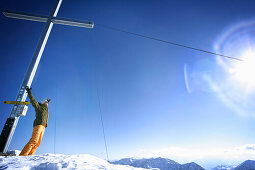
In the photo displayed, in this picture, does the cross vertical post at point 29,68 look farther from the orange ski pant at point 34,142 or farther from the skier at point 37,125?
the orange ski pant at point 34,142

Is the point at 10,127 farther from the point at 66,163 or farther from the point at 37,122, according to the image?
the point at 66,163

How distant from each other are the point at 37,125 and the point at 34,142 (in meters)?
0.54

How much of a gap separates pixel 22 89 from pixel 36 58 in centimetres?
150

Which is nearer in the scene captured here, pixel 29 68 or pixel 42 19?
pixel 29 68

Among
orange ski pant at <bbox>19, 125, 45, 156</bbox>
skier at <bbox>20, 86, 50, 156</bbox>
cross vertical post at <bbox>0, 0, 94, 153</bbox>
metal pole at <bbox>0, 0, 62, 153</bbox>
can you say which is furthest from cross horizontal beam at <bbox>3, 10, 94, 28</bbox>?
orange ski pant at <bbox>19, 125, 45, 156</bbox>

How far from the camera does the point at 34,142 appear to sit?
14.4 ft

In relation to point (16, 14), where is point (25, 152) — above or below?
below

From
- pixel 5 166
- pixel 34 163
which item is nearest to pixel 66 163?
pixel 34 163

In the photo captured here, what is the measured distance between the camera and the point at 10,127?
15.6ft

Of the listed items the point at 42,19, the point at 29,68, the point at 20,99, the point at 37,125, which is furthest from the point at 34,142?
the point at 42,19

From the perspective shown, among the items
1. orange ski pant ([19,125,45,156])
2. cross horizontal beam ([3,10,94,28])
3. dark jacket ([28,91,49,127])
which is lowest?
orange ski pant ([19,125,45,156])

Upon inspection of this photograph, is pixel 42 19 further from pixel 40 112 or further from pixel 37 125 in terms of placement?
pixel 37 125

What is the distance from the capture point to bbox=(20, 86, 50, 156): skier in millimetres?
4273

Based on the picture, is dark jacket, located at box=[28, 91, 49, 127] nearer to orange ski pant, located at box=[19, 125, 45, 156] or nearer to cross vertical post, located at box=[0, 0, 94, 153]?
orange ski pant, located at box=[19, 125, 45, 156]
